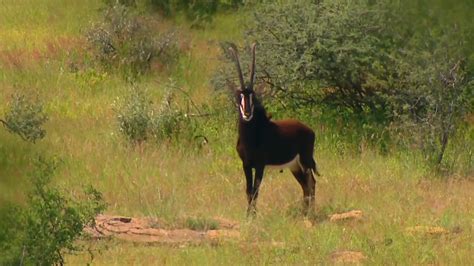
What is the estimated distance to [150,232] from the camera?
11.1 metres

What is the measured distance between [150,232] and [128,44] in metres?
13.3

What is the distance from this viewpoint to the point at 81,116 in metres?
19.2

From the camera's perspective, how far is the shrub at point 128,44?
2372 cm

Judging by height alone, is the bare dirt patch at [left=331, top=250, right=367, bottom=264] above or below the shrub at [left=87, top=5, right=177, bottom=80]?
above

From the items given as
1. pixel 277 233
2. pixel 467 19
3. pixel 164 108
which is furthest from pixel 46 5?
pixel 467 19

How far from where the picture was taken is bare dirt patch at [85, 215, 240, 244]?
428 inches

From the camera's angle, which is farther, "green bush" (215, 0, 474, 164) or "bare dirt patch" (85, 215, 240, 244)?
"green bush" (215, 0, 474, 164)

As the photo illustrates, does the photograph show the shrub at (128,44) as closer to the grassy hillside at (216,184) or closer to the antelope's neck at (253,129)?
the grassy hillside at (216,184)

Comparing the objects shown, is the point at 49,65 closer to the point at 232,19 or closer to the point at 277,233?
the point at 232,19

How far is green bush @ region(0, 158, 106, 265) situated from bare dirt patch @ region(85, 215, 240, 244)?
7.63 feet

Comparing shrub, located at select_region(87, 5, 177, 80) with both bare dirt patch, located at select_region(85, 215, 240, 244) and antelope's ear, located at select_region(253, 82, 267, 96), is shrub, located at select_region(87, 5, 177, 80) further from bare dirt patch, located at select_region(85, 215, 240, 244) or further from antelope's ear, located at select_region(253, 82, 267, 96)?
bare dirt patch, located at select_region(85, 215, 240, 244)

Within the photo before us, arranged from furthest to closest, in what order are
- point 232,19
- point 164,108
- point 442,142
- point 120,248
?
point 232,19, point 164,108, point 442,142, point 120,248

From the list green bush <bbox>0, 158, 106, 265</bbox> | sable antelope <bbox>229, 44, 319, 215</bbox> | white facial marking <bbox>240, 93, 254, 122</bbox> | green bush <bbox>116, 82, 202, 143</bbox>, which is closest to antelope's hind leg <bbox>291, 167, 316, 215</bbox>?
sable antelope <bbox>229, 44, 319, 215</bbox>

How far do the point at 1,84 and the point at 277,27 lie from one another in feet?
19.6
